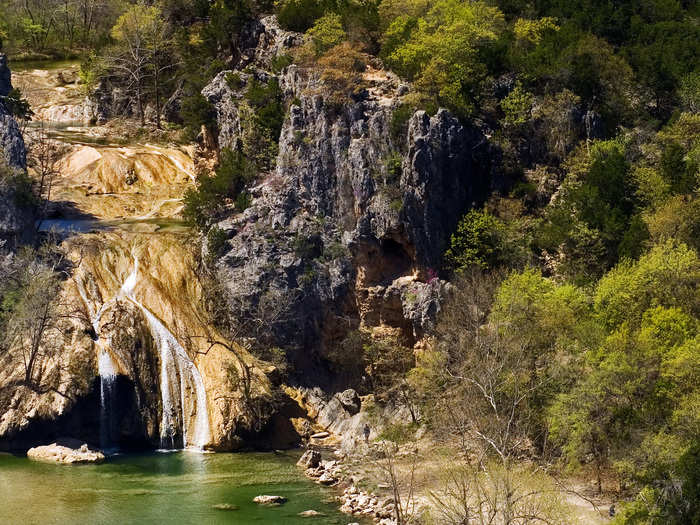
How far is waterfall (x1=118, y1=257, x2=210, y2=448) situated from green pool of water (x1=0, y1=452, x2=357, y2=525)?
1.83 metres

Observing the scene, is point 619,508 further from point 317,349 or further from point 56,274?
point 56,274

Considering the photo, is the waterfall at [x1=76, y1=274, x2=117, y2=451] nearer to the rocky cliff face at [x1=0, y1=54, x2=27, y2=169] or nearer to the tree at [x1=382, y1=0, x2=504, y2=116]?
the rocky cliff face at [x1=0, y1=54, x2=27, y2=169]

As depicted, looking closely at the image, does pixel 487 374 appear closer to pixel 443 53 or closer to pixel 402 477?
pixel 402 477

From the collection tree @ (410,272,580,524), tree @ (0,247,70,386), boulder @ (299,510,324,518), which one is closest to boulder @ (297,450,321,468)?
tree @ (410,272,580,524)

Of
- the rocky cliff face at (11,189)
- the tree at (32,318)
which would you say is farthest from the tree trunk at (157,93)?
the tree at (32,318)

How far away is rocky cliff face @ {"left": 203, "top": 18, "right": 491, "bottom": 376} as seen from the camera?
56.9m

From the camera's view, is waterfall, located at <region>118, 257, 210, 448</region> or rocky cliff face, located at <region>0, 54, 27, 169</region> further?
rocky cliff face, located at <region>0, 54, 27, 169</region>

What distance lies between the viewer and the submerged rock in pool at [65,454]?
153ft

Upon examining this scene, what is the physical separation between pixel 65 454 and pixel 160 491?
26.0ft

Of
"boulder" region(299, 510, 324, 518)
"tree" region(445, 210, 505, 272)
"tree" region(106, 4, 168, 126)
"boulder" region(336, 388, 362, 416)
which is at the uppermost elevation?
"tree" region(106, 4, 168, 126)

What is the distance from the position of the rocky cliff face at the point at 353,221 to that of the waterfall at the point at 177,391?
5792mm

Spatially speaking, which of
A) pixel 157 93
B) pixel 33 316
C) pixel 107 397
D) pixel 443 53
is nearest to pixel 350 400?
pixel 107 397

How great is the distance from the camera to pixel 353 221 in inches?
2331

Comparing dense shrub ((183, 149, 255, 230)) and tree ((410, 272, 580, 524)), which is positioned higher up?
dense shrub ((183, 149, 255, 230))
